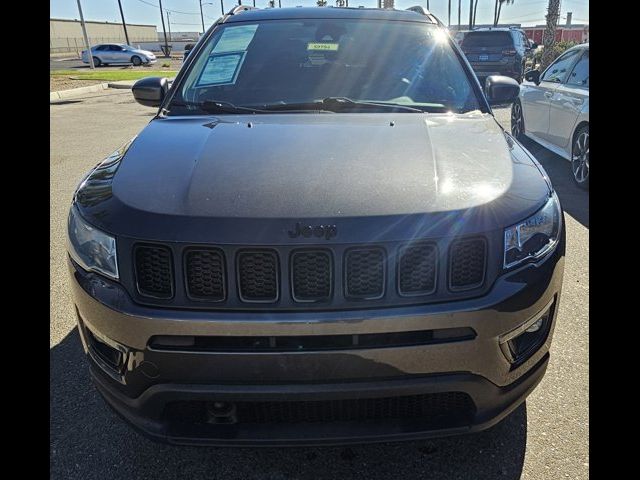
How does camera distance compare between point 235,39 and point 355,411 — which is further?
point 235,39

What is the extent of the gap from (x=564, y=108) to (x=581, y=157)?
79cm

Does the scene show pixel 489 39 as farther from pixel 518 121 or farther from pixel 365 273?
pixel 365 273

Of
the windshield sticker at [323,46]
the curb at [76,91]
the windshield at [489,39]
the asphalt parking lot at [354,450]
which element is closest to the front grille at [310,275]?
the asphalt parking lot at [354,450]

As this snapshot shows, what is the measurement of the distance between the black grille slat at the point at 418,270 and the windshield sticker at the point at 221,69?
186 centimetres

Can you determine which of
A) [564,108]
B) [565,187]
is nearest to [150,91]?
[565,187]

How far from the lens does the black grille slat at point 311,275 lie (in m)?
1.70

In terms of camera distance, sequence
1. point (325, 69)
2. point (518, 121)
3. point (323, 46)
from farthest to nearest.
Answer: point (518, 121) < point (323, 46) < point (325, 69)

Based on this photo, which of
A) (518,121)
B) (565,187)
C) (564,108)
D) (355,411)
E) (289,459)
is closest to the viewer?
(355,411)

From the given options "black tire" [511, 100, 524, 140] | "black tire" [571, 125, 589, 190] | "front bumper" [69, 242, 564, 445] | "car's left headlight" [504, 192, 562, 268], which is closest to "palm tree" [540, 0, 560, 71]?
"black tire" [511, 100, 524, 140]

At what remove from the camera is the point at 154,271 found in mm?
1766

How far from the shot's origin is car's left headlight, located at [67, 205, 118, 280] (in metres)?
1.83

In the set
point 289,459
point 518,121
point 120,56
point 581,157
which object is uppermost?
point 289,459

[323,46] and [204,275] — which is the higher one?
[323,46]
